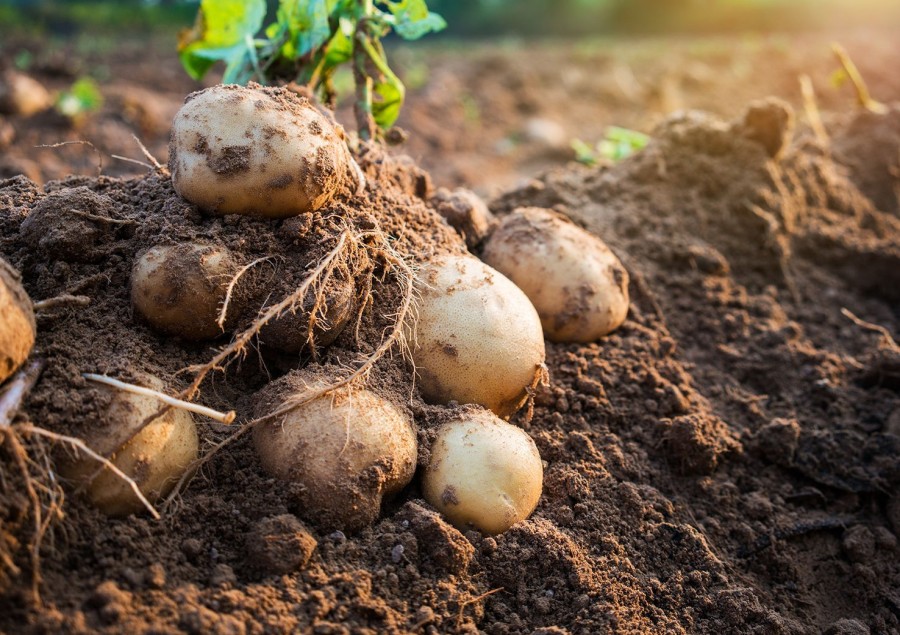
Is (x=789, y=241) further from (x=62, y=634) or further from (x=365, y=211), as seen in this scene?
(x=62, y=634)

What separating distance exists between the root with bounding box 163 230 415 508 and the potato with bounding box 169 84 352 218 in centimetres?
23

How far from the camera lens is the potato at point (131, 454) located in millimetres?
2213

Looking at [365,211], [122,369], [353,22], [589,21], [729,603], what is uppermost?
[353,22]

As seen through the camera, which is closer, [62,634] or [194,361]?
[62,634]

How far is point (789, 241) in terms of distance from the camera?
4348 mm

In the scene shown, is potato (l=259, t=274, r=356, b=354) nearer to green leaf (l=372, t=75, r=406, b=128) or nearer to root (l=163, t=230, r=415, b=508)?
root (l=163, t=230, r=415, b=508)

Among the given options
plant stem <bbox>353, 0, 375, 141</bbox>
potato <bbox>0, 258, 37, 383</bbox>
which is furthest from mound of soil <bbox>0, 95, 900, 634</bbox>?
plant stem <bbox>353, 0, 375, 141</bbox>

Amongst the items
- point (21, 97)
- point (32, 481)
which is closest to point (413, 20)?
point (32, 481)

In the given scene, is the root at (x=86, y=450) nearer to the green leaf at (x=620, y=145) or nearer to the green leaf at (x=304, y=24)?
the green leaf at (x=304, y=24)

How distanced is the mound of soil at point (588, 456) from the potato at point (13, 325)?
11cm

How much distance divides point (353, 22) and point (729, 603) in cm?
279

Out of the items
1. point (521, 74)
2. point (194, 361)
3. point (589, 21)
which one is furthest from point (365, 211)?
point (589, 21)

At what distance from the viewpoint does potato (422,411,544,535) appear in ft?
8.23

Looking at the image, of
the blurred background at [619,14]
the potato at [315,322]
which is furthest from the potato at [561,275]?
the blurred background at [619,14]
